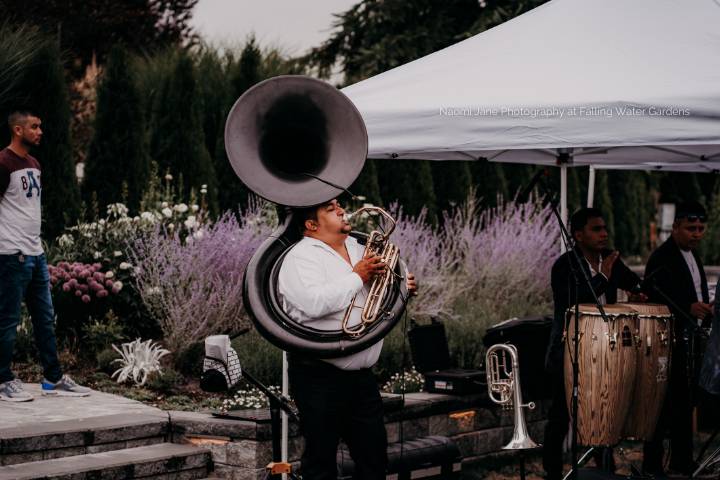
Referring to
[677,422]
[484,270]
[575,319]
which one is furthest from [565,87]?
[484,270]

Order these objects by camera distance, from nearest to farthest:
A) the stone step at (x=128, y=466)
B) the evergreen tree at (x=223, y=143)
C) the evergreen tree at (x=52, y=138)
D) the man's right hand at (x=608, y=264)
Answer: the stone step at (x=128, y=466), the man's right hand at (x=608, y=264), the evergreen tree at (x=52, y=138), the evergreen tree at (x=223, y=143)

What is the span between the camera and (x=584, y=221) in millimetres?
6527

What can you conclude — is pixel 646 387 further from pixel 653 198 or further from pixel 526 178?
pixel 653 198

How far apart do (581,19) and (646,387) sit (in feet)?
7.15

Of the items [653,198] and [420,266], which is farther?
[653,198]

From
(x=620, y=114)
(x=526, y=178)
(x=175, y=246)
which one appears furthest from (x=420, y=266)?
(x=526, y=178)

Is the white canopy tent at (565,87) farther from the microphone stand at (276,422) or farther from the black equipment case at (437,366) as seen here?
the microphone stand at (276,422)

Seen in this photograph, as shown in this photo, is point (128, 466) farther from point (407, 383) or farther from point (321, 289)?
point (407, 383)

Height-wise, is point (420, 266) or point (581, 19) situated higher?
point (581, 19)

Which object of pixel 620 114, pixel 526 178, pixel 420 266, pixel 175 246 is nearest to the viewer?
pixel 620 114

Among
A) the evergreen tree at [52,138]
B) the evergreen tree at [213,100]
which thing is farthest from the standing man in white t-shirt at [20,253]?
the evergreen tree at [213,100]

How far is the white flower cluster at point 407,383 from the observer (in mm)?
7508

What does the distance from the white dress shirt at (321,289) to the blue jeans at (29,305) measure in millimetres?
2715

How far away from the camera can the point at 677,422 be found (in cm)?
677
